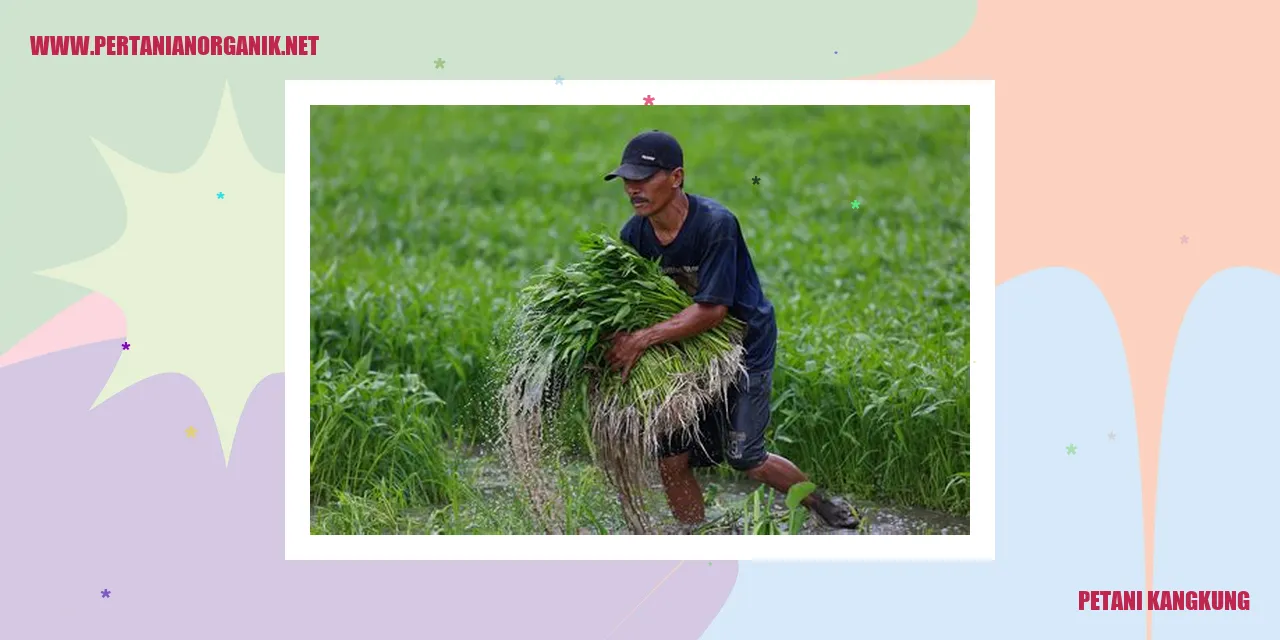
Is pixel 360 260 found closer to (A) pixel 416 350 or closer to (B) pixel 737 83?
(A) pixel 416 350

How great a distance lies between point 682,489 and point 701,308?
34.8 inches

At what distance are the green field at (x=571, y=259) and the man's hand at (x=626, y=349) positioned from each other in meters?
0.47

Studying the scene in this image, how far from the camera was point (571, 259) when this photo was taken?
9.38 metres

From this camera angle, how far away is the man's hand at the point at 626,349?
5.93m

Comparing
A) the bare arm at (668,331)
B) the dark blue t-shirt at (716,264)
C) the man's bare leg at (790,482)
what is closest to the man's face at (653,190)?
the dark blue t-shirt at (716,264)

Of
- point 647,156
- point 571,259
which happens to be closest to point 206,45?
point 647,156

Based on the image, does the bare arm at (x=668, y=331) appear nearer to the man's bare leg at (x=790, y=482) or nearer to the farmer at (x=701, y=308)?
the farmer at (x=701, y=308)

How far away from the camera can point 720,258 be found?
19.4 feet

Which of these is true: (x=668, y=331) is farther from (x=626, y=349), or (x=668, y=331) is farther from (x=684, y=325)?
(x=626, y=349)

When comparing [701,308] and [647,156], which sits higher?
[647,156]

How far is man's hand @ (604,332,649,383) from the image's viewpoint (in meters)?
5.93

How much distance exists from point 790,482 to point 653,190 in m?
1.40

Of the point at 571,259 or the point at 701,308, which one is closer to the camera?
the point at 701,308

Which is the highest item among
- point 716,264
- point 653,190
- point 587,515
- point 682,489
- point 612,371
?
point 653,190
